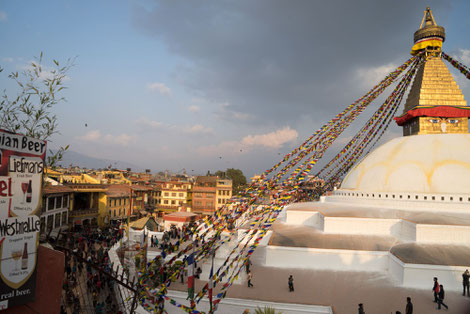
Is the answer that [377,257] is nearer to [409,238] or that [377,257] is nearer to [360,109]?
[409,238]

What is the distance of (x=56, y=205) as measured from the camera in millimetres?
22703

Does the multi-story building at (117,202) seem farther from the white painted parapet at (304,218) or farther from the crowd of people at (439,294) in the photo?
the crowd of people at (439,294)

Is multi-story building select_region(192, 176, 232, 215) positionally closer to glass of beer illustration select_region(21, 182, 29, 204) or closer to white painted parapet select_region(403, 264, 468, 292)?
white painted parapet select_region(403, 264, 468, 292)

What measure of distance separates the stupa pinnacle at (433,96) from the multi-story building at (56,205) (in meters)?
23.4

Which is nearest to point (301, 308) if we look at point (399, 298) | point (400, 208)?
point (399, 298)

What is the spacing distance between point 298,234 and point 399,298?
4.84 meters

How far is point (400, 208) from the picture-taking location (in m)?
13.8

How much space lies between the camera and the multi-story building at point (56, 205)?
68.7 feet

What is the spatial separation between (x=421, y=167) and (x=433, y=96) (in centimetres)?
524

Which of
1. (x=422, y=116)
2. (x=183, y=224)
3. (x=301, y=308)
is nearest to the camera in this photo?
(x=301, y=308)

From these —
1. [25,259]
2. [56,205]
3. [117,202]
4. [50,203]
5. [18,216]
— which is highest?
[18,216]

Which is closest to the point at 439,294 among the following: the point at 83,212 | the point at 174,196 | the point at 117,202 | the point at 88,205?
the point at 83,212

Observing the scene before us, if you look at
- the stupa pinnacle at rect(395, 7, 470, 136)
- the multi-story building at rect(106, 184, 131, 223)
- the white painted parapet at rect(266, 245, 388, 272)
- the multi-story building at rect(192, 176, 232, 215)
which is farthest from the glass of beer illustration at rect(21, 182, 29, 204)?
the multi-story building at rect(192, 176, 232, 215)

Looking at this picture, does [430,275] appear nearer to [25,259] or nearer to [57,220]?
[25,259]
